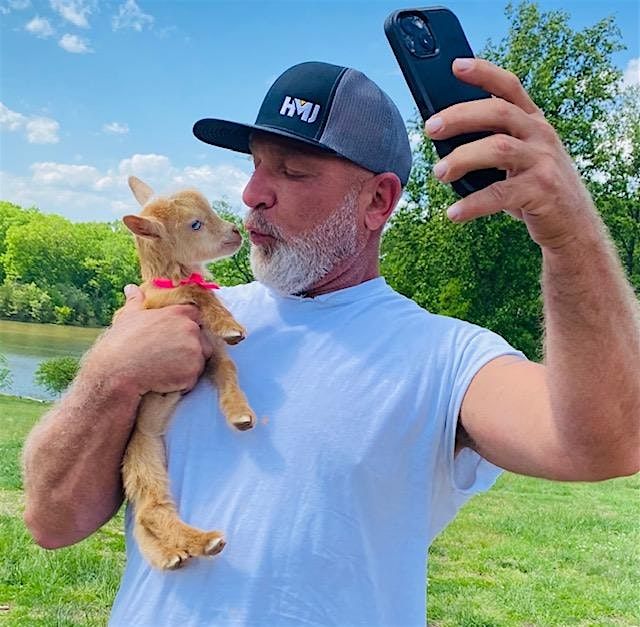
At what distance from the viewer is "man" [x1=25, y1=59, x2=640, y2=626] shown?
4.14 feet

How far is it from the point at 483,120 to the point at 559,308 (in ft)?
0.91

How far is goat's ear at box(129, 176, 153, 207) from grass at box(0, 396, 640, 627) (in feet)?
10.1

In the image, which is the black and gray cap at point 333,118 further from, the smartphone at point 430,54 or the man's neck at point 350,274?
the smartphone at point 430,54

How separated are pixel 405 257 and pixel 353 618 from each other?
12976 millimetres

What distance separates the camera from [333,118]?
1713mm

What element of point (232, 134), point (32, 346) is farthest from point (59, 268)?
point (232, 134)

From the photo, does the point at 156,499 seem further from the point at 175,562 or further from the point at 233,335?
the point at 233,335

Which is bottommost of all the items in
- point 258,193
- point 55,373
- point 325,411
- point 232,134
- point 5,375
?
point 5,375

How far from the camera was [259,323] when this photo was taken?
1.72 meters

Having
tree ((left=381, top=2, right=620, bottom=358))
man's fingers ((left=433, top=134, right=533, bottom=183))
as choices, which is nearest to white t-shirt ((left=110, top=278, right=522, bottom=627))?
man's fingers ((left=433, top=134, right=533, bottom=183))

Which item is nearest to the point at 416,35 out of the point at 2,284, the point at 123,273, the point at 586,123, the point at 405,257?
the point at 123,273

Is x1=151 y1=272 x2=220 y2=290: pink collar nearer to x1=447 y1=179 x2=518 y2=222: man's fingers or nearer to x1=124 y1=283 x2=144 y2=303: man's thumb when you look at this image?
x1=124 y1=283 x2=144 y2=303: man's thumb

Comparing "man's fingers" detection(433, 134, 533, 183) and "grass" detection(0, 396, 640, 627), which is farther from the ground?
"man's fingers" detection(433, 134, 533, 183)

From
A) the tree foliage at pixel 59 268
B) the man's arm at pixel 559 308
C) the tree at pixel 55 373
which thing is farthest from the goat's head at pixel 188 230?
the tree at pixel 55 373
